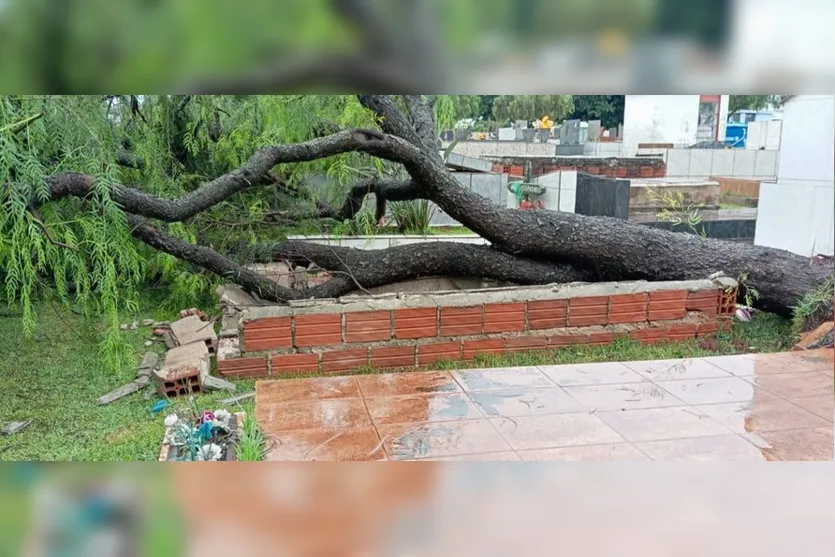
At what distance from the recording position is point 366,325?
4.04 m

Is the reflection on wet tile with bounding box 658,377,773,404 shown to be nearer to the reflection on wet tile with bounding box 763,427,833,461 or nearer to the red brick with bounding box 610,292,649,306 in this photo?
the reflection on wet tile with bounding box 763,427,833,461

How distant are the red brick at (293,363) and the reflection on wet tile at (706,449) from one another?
204 centimetres

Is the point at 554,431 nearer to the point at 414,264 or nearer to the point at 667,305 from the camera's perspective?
the point at 667,305

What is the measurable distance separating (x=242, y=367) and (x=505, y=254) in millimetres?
2162

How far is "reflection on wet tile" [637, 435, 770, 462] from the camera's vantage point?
8.53 feet

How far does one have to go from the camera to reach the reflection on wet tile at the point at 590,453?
2625 millimetres

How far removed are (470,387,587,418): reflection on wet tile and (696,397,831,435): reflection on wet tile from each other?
0.65 metres

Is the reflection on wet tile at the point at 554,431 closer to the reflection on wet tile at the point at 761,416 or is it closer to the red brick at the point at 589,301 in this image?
the reflection on wet tile at the point at 761,416

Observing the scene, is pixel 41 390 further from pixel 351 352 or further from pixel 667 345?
pixel 667 345

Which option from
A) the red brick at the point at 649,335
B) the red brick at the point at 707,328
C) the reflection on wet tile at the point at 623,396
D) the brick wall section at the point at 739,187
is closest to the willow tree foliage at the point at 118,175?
the reflection on wet tile at the point at 623,396

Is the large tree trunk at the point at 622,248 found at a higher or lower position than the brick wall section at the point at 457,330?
higher

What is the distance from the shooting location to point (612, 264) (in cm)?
495

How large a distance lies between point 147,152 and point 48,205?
1.54 meters
